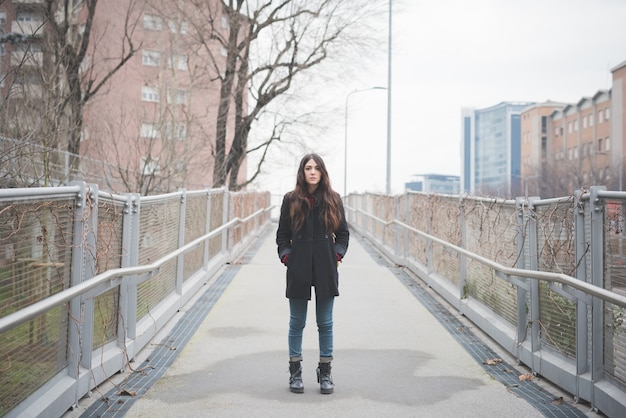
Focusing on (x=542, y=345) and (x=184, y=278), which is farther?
→ (x=184, y=278)

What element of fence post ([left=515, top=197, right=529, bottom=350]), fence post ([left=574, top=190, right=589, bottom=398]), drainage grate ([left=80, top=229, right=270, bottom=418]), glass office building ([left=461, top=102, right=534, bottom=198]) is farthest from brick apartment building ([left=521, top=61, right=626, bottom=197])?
glass office building ([left=461, top=102, right=534, bottom=198])

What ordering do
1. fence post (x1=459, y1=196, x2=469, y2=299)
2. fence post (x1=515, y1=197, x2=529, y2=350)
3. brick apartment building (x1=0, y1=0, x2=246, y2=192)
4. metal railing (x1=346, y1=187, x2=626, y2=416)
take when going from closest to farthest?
1. metal railing (x1=346, y1=187, x2=626, y2=416)
2. fence post (x1=515, y1=197, x2=529, y2=350)
3. fence post (x1=459, y1=196, x2=469, y2=299)
4. brick apartment building (x1=0, y1=0, x2=246, y2=192)

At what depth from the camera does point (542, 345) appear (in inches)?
233

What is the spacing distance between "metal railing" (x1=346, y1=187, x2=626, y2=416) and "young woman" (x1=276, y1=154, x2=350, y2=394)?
1.56m

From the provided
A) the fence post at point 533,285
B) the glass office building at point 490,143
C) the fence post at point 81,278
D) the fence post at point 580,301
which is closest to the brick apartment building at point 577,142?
the fence post at point 533,285

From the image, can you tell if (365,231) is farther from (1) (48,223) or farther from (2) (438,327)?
(1) (48,223)

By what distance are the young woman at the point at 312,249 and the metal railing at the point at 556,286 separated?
1558mm

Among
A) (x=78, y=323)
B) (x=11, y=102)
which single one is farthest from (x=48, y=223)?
(x=11, y=102)

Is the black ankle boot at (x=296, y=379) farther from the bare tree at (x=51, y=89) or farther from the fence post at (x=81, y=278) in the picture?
the bare tree at (x=51, y=89)

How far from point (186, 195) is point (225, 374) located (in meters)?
3.92

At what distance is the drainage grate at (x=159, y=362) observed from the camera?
4824 millimetres

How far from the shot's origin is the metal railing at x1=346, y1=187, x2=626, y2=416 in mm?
4664

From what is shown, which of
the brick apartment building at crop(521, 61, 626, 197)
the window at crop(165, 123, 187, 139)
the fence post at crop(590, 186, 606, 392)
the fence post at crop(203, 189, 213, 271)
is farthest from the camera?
the brick apartment building at crop(521, 61, 626, 197)

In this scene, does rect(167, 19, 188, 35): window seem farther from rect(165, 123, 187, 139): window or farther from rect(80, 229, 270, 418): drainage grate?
rect(80, 229, 270, 418): drainage grate
